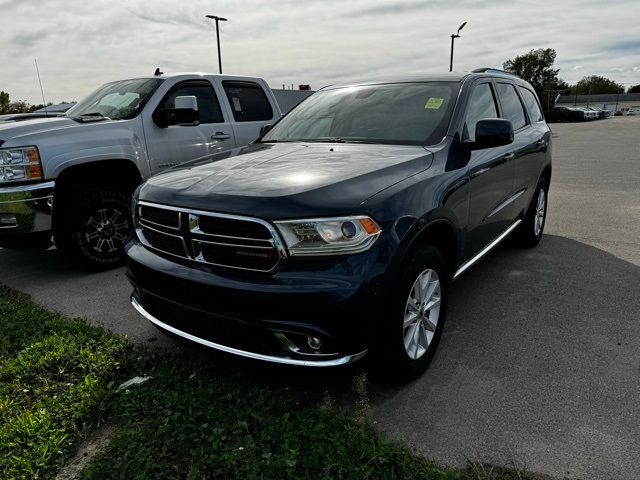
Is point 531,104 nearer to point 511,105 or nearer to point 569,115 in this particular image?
point 511,105

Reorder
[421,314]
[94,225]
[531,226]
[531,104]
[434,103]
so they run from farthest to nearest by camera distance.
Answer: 1. [531,104]
2. [531,226]
3. [94,225]
4. [434,103]
5. [421,314]

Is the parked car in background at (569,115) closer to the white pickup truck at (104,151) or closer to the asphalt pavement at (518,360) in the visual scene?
the asphalt pavement at (518,360)

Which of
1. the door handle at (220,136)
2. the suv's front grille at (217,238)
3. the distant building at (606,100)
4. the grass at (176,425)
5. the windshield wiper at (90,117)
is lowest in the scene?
the distant building at (606,100)

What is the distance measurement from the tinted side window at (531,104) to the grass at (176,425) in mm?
3829

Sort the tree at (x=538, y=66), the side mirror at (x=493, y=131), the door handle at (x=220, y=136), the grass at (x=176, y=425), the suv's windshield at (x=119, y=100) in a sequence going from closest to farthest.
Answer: the grass at (x=176, y=425), the side mirror at (x=493, y=131), the suv's windshield at (x=119, y=100), the door handle at (x=220, y=136), the tree at (x=538, y=66)

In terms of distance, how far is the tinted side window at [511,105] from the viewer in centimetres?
434

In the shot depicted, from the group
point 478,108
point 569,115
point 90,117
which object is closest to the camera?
point 478,108

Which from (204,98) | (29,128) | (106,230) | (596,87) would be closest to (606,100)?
(596,87)

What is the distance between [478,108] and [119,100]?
3.82 metres

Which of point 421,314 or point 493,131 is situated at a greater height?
point 493,131

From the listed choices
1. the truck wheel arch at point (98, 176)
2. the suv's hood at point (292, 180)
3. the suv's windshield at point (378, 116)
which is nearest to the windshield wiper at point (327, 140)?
the suv's windshield at point (378, 116)

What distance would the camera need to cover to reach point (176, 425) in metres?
2.40

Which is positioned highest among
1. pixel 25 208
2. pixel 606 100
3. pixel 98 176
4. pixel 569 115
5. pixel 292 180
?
pixel 292 180

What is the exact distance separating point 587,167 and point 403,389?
39.1 ft
